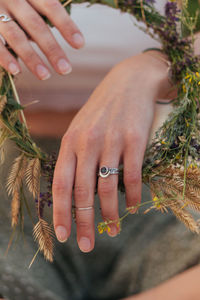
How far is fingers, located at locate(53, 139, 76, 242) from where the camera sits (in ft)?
2.24

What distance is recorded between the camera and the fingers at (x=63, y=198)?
0.68 meters

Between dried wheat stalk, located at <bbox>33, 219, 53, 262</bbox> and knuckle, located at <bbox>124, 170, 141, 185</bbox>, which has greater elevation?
knuckle, located at <bbox>124, 170, 141, 185</bbox>

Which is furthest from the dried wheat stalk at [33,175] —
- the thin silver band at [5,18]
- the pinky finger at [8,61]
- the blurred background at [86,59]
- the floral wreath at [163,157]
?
the blurred background at [86,59]

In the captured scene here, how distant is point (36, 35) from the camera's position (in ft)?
2.57

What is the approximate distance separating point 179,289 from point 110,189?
0.31 metres

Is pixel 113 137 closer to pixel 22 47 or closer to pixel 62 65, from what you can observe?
pixel 62 65

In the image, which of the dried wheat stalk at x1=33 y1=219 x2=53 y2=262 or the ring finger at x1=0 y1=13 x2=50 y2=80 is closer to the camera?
the dried wheat stalk at x1=33 y1=219 x2=53 y2=262

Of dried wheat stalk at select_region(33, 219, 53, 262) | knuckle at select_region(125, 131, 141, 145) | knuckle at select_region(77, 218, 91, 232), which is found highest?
knuckle at select_region(125, 131, 141, 145)

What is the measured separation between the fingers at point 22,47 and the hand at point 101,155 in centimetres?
14

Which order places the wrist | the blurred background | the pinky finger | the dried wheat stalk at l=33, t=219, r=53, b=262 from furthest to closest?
the blurred background < the wrist < the pinky finger < the dried wheat stalk at l=33, t=219, r=53, b=262

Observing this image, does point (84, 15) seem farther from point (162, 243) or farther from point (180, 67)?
point (162, 243)

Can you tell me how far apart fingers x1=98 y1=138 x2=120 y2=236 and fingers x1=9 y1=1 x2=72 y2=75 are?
0.23m

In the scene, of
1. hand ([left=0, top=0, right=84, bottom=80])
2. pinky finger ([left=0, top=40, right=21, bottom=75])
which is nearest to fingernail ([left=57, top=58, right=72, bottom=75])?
hand ([left=0, top=0, right=84, bottom=80])

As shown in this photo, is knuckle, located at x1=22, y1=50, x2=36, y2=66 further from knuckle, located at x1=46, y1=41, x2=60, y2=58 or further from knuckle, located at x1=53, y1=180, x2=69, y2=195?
knuckle, located at x1=53, y1=180, x2=69, y2=195
